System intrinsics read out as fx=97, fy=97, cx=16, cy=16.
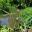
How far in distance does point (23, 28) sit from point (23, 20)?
78mm

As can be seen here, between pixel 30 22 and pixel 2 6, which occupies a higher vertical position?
pixel 2 6

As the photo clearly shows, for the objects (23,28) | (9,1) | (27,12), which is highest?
(9,1)

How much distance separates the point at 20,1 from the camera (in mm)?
1073

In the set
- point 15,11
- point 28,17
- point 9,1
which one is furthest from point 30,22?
point 9,1

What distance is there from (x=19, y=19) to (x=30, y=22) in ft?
0.37

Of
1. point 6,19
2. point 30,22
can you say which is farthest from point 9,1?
point 30,22

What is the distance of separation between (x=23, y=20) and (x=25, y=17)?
4 cm

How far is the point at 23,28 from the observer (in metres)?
0.93

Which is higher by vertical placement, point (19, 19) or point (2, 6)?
point (2, 6)

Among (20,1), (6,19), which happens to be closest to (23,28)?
(6,19)

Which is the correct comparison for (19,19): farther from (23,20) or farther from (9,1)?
(9,1)

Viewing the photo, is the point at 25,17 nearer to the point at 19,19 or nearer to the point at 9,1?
the point at 19,19

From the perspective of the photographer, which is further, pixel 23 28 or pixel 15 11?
pixel 15 11

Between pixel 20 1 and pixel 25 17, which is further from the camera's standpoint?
pixel 20 1
